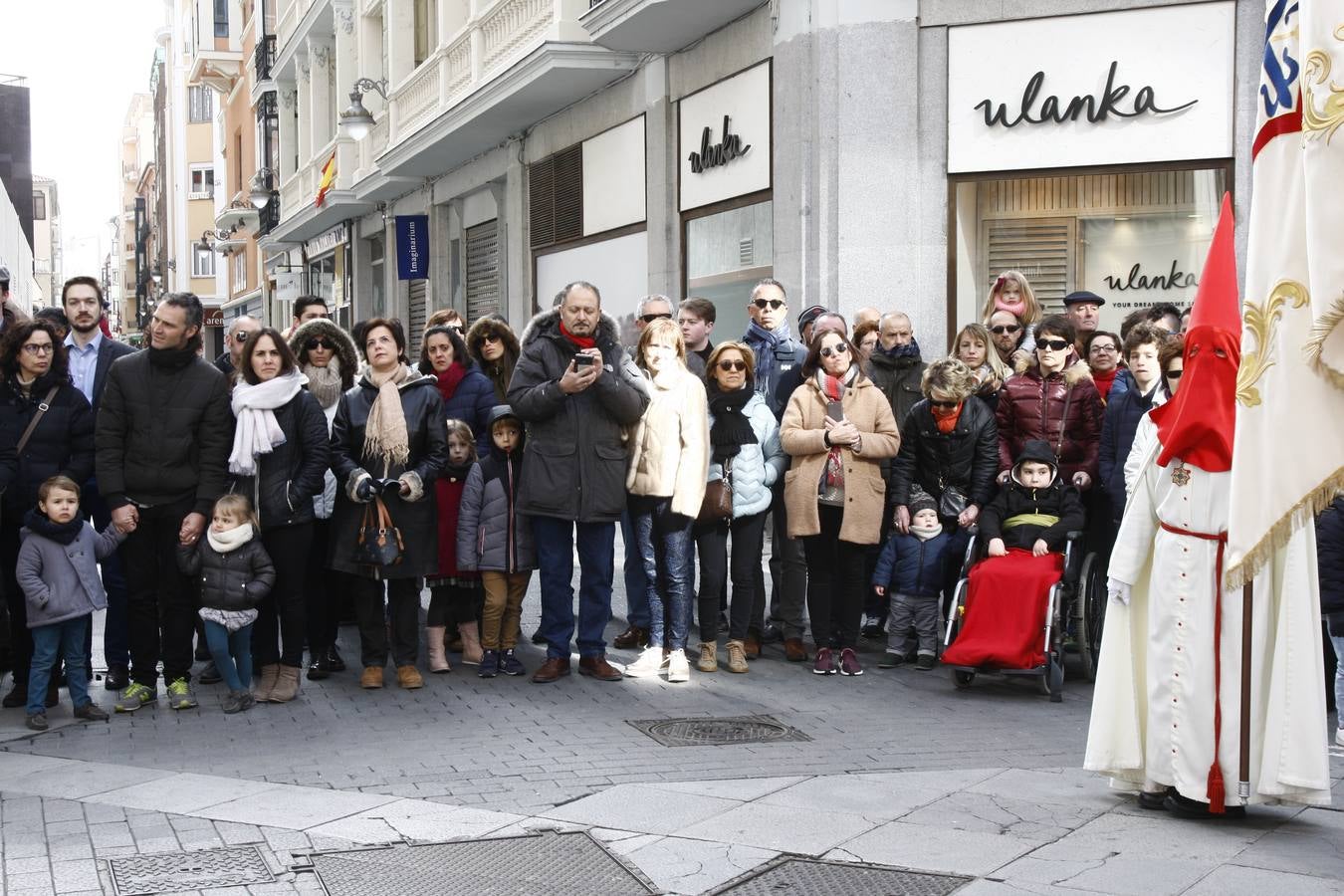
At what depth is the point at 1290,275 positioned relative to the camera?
4.79 metres

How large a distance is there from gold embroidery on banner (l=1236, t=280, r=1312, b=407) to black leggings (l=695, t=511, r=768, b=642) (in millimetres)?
4205

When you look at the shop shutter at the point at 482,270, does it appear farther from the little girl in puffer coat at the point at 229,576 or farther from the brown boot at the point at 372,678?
the little girl in puffer coat at the point at 229,576

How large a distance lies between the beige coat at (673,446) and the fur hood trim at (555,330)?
349 millimetres

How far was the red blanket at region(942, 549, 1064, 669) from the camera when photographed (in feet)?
27.0

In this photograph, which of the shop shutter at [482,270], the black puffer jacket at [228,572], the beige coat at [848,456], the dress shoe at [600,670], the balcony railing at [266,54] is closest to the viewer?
the black puffer jacket at [228,572]

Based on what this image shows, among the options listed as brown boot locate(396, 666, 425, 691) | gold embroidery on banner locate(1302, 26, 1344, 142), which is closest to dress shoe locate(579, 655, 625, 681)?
brown boot locate(396, 666, 425, 691)

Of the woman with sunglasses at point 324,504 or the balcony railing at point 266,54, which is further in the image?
the balcony railing at point 266,54

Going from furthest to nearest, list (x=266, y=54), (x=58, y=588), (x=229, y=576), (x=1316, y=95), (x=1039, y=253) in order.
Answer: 1. (x=266, y=54)
2. (x=1039, y=253)
3. (x=229, y=576)
4. (x=58, y=588)
5. (x=1316, y=95)

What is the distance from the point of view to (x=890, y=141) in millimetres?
13742

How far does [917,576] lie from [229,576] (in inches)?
150

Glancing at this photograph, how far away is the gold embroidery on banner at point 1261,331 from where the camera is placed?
4.79m

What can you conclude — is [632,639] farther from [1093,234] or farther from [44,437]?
[1093,234]

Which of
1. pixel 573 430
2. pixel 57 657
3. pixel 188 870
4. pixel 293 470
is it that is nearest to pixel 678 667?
pixel 573 430

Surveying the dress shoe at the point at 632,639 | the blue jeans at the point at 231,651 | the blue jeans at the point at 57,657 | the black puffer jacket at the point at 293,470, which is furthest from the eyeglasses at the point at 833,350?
the blue jeans at the point at 57,657
